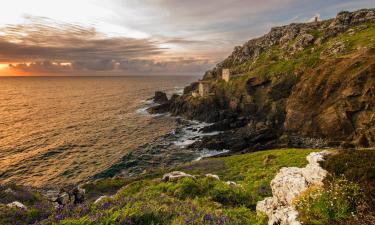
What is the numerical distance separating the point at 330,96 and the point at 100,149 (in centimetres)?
5702

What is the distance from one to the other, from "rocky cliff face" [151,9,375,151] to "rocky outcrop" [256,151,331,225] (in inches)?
1633

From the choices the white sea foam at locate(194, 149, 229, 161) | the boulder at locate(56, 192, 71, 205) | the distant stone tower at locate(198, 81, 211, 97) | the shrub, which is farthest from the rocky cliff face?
the shrub

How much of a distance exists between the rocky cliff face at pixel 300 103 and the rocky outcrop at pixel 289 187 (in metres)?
41.5

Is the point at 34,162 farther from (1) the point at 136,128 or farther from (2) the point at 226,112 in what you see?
(2) the point at 226,112

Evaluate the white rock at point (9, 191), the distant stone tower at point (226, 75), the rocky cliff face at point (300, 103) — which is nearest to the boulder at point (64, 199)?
the white rock at point (9, 191)

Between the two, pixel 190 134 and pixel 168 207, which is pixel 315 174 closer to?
pixel 168 207

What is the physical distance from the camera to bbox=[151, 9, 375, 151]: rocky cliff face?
51750 millimetres

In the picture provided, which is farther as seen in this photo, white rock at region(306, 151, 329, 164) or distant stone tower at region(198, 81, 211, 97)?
distant stone tower at region(198, 81, 211, 97)

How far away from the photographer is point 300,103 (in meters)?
61.1

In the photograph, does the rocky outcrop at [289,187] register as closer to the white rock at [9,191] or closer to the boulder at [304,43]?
the white rock at [9,191]

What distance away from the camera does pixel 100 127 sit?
254 feet

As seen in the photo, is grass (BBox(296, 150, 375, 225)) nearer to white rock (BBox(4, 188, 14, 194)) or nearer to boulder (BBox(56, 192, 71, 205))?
boulder (BBox(56, 192, 71, 205))

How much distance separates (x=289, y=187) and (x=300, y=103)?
5758 cm

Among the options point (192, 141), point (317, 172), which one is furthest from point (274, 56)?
point (317, 172)
